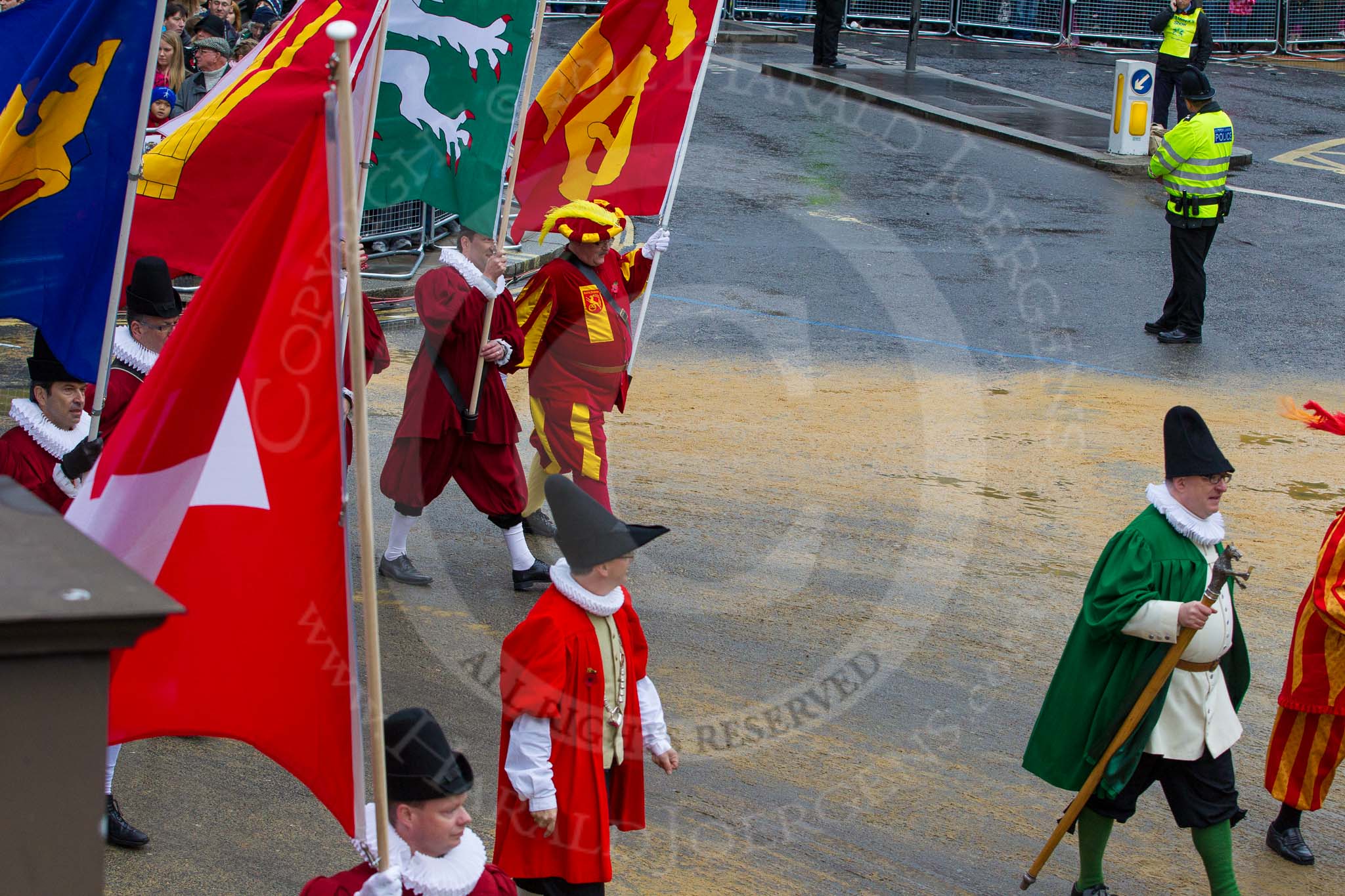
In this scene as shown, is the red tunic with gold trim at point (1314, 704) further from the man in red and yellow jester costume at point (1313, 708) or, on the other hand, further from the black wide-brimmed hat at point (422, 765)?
the black wide-brimmed hat at point (422, 765)

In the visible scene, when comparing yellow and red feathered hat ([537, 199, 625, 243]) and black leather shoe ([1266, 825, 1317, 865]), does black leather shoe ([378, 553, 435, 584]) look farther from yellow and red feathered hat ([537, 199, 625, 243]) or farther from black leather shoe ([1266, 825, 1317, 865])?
black leather shoe ([1266, 825, 1317, 865])

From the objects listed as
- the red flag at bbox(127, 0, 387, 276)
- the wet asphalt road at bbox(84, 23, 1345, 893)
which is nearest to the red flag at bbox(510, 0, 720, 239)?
the wet asphalt road at bbox(84, 23, 1345, 893)

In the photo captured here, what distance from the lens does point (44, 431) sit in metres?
4.86

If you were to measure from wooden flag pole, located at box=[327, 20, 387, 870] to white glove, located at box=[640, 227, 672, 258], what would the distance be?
4.78 m

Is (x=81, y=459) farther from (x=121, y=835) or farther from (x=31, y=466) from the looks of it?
(x=121, y=835)

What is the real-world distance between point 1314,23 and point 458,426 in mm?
24671

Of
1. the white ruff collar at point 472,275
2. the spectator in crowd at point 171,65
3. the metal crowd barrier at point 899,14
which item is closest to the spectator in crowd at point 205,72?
the spectator in crowd at point 171,65

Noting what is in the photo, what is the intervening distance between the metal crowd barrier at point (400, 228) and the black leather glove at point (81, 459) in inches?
316

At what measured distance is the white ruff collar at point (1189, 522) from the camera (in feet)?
15.8

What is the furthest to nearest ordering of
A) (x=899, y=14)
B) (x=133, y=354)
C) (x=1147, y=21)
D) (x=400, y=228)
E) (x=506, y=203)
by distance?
(x=899, y=14) < (x=1147, y=21) < (x=400, y=228) < (x=506, y=203) < (x=133, y=354)

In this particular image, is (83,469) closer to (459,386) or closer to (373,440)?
(459,386)

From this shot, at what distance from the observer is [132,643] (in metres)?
2.25

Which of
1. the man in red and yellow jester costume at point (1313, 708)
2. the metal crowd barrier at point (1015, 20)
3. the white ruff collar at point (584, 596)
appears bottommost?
the man in red and yellow jester costume at point (1313, 708)

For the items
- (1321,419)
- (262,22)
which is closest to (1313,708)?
(1321,419)
